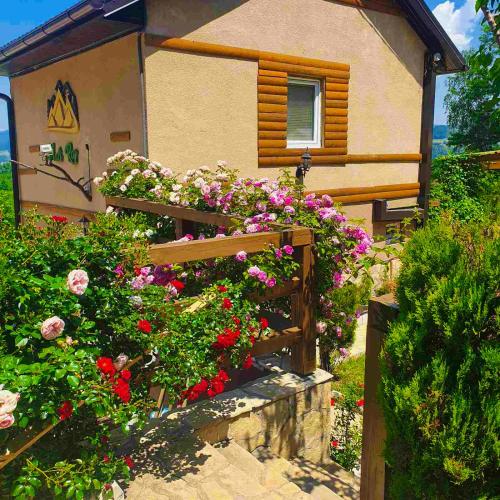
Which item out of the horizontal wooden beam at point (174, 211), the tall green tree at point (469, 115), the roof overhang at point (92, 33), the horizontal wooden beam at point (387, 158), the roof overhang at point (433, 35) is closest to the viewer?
the horizontal wooden beam at point (174, 211)

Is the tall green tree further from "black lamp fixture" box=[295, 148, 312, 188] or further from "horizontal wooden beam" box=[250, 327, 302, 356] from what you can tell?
"horizontal wooden beam" box=[250, 327, 302, 356]

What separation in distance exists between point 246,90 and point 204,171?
83.0 inches

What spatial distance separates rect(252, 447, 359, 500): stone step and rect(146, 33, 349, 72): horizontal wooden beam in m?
5.04

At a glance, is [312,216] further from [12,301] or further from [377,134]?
[377,134]

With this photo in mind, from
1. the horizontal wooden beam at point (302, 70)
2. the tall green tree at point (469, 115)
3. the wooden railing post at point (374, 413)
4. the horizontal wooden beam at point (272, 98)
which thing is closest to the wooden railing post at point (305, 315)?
the wooden railing post at point (374, 413)

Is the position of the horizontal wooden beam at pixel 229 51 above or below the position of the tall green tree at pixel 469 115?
below

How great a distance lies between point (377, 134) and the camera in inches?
370

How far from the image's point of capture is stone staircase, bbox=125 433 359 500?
9.47 feet

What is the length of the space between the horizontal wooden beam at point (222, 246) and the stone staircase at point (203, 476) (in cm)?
125

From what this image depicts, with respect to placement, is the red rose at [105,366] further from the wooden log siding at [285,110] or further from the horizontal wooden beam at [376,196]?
the horizontal wooden beam at [376,196]

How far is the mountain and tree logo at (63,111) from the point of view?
26.1 ft

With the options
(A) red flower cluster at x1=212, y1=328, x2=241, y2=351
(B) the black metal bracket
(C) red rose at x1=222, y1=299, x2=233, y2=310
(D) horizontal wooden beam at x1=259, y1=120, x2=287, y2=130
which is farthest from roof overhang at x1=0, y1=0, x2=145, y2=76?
(B) the black metal bracket

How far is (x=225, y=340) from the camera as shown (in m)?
3.07

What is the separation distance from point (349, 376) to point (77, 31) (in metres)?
6.13
